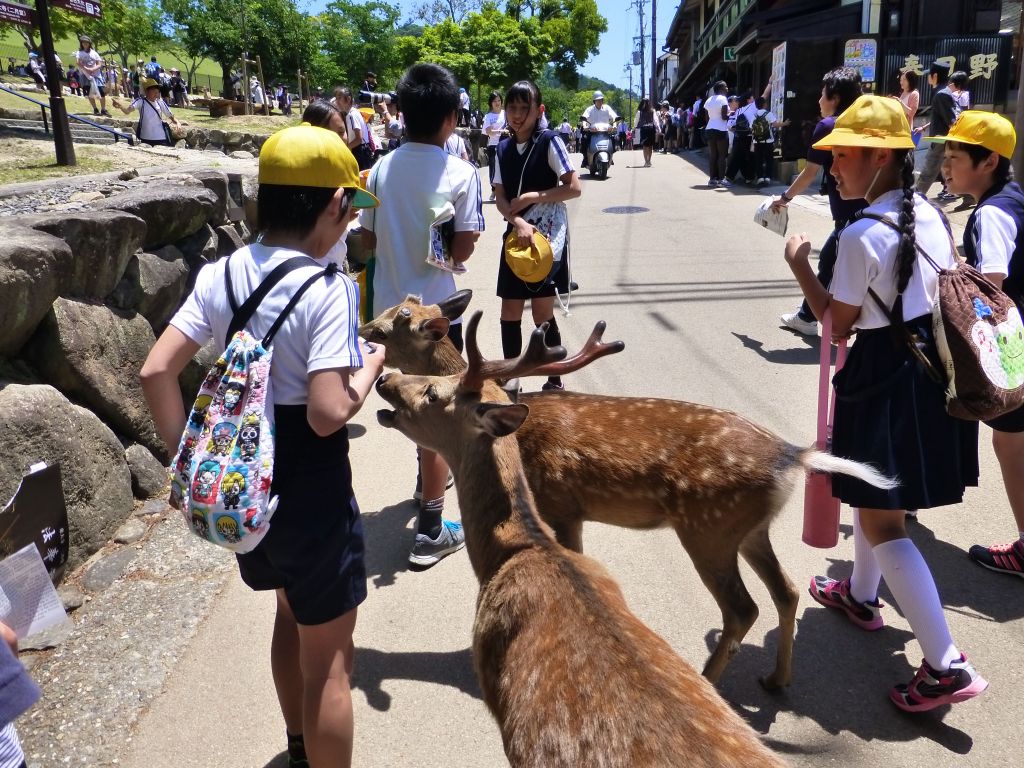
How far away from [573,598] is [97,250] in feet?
12.1

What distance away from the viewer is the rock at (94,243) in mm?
4414

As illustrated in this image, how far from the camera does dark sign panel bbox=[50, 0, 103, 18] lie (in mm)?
8979

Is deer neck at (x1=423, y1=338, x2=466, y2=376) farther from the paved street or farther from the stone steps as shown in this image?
the stone steps

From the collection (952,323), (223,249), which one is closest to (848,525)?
(952,323)

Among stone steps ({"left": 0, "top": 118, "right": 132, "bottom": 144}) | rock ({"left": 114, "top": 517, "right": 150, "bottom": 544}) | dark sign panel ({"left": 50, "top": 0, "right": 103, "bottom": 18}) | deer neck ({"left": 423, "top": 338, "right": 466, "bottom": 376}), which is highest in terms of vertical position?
dark sign panel ({"left": 50, "top": 0, "right": 103, "bottom": 18})

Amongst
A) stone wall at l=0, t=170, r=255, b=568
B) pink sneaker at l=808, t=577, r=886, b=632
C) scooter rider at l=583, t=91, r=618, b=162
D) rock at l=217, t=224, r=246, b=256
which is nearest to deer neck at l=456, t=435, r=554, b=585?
pink sneaker at l=808, t=577, r=886, b=632

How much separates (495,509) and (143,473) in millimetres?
2892

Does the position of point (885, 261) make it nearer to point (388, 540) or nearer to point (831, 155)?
point (388, 540)

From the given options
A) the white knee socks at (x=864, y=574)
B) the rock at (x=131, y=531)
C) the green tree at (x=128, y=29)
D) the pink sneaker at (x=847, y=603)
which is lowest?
the pink sneaker at (x=847, y=603)

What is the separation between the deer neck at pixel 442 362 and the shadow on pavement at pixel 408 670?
4.39 ft

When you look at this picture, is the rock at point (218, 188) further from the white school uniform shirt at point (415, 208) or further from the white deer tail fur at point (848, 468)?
the white deer tail fur at point (848, 468)

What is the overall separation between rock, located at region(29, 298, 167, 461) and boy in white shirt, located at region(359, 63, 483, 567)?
1704mm

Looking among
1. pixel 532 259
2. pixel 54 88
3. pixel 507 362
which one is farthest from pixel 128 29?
pixel 507 362

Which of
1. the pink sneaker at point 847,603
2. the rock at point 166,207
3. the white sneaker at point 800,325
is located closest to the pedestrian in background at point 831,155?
the white sneaker at point 800,325
